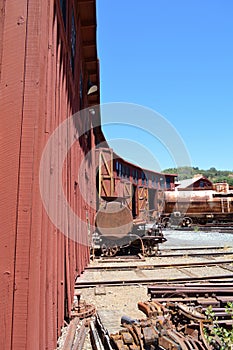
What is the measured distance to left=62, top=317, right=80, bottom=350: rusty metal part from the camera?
12.8ft

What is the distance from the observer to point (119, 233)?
12.6m

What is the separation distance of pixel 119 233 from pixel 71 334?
8287 millimetres

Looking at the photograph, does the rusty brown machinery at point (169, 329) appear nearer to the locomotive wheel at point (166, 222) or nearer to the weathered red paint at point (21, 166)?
the weathered red paint at point (21, 166)

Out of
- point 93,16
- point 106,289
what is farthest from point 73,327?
point 93,16

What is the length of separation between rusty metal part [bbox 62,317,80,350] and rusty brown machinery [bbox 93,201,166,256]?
7267 millimetres

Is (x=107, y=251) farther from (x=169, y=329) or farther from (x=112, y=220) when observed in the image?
(x=169, y=329)

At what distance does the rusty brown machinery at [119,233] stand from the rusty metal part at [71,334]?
727 cm

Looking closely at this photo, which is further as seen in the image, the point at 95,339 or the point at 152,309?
the point at 152,309

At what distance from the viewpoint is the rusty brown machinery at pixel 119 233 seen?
1236cm

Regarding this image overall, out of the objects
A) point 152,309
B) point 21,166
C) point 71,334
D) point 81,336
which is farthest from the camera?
point 152,309

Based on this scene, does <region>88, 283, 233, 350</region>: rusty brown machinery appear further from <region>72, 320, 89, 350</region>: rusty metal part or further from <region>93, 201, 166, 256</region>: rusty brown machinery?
<region>93, 201, 166, 256</region>: rusty brown machinery

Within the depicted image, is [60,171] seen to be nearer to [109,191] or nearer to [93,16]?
[93,16]

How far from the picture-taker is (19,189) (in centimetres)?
234

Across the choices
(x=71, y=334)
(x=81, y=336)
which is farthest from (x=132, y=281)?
(x=71, y=334)
